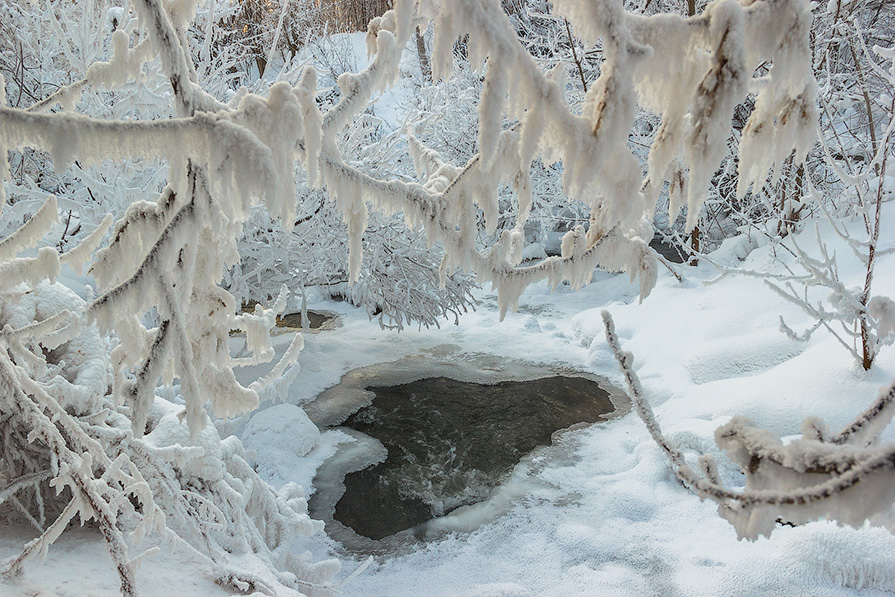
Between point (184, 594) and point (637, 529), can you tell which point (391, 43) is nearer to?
point (184, 594)

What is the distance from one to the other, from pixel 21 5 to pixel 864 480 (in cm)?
854

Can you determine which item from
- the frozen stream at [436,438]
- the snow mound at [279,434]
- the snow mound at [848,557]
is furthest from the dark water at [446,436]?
the snow mound at [848,557]

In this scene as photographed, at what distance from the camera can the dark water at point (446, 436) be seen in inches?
192

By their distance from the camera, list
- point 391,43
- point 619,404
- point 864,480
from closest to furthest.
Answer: point 864,480 → point 391,43 → point 619,404

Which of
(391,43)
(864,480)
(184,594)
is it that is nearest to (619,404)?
(184,594)

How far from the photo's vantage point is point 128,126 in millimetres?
1263

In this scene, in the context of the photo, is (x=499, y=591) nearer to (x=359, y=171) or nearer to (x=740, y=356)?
(x=359, y=171)

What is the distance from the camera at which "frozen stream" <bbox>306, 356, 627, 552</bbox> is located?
4723 mm

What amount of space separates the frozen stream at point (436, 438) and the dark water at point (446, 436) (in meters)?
0.01

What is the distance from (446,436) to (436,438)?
12cm

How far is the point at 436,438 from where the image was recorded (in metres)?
6.10

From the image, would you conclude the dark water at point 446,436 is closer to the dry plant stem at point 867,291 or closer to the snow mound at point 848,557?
the snow mound at point 848,557

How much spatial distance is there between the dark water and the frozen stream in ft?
0.04

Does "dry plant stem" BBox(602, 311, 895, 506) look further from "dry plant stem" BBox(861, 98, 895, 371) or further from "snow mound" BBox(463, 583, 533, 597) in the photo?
"dry plant stem" BBox(861, 98, 895, 371)
